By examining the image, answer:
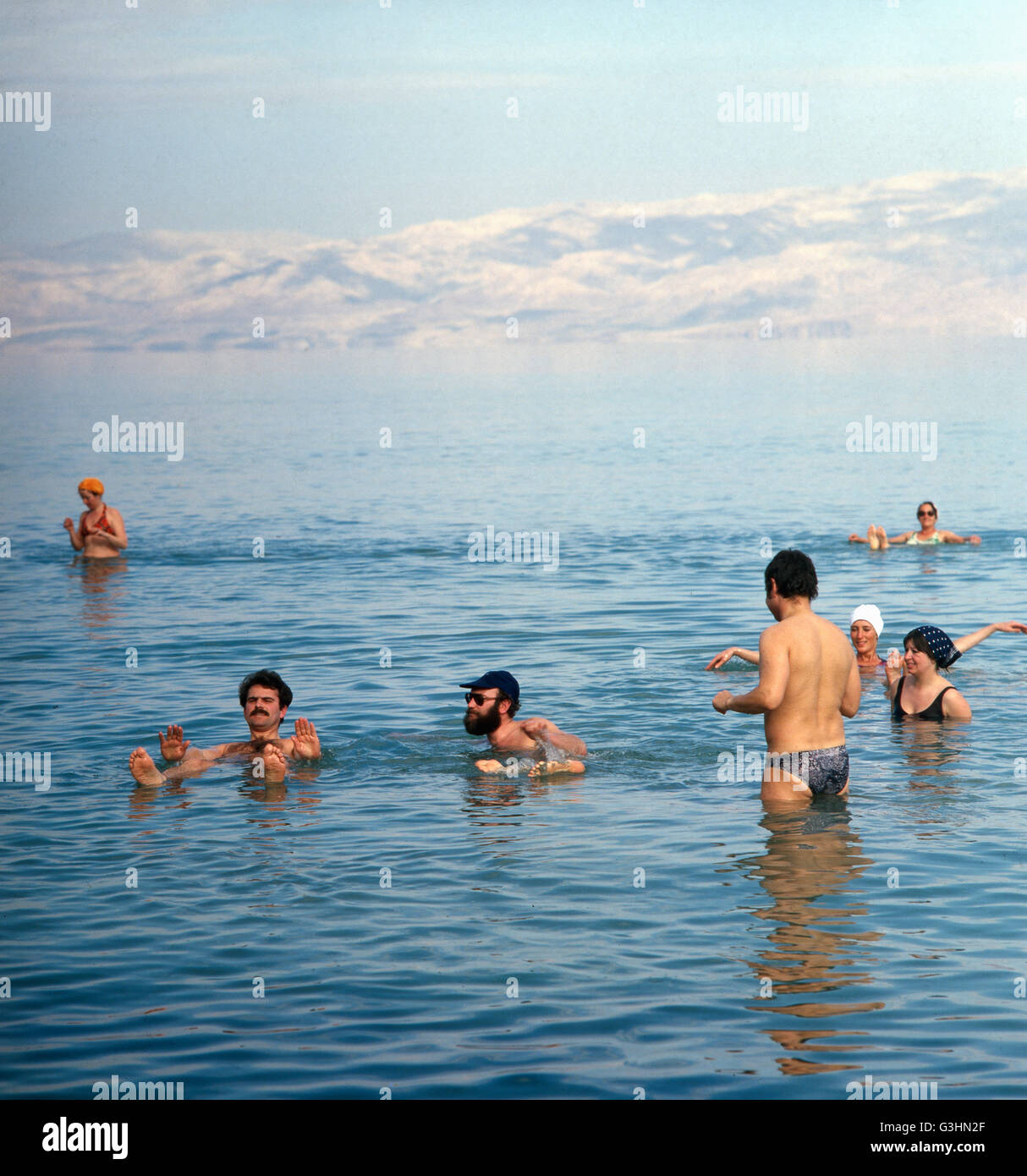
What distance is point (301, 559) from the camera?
26266 millimetres

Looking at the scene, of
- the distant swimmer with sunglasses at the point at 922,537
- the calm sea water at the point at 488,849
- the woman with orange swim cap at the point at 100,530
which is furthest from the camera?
the distant swimmer with sunglasses at the point at 922,537

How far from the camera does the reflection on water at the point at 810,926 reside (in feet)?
23.3

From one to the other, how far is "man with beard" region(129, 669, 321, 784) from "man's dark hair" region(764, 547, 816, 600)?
379 centimetres

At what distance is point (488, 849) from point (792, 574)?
2.61 m

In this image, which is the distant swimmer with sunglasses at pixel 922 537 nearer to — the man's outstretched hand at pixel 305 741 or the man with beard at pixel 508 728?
the man with beard at pixel 508 728

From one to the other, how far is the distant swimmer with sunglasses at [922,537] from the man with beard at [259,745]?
1565 centimetres

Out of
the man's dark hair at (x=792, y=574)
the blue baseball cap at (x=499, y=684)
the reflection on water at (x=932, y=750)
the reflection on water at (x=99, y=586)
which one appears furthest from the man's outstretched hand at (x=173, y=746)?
the reflection on water at (x=99, y=586)

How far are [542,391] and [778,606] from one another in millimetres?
93947

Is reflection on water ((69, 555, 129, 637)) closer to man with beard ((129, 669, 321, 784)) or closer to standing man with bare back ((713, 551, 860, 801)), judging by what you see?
man with beard ((129, 669, 321, 784))

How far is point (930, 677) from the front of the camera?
12.7m

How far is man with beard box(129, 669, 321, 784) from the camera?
11469mm

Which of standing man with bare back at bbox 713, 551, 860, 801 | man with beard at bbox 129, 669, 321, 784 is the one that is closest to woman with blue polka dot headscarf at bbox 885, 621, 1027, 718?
standing man with bare back at bbox 713, 551, 860, 801

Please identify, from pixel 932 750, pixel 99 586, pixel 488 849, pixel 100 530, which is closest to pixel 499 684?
Answer: pixel 488 849
